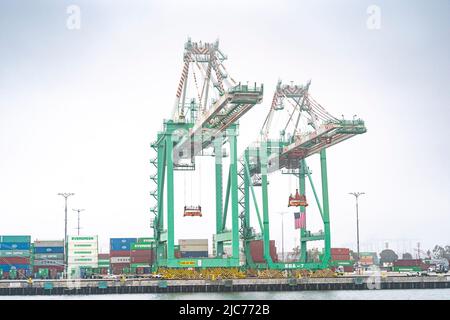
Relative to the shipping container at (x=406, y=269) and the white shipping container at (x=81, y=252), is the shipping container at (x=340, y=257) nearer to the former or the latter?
the shipping container at (x=406, y=269)

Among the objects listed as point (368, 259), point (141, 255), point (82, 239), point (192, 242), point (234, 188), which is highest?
point (234, 188)

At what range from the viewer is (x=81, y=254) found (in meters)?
59.0

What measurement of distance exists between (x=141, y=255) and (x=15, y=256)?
11.2 metres

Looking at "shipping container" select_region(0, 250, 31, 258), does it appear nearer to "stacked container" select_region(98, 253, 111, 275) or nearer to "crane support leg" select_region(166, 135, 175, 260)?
"stacked container" select_region(98, 253, 111, 275)

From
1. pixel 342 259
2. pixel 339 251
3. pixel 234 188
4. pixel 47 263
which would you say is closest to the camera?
pixel 234 188

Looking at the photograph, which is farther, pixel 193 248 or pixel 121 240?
pixel 193 248

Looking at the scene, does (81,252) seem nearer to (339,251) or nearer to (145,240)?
(145,240)

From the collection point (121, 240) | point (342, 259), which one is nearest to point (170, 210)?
point (121, 240)

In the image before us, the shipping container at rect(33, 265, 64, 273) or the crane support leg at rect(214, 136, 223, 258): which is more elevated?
the crane support leg at rect(214, 136, 223, 258)

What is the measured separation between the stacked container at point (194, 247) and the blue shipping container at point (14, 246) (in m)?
14.7

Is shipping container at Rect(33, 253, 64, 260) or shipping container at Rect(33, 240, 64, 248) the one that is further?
shipping container at Rect(33, 240, 64, 248)

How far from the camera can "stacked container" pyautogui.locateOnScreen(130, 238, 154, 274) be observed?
202ft

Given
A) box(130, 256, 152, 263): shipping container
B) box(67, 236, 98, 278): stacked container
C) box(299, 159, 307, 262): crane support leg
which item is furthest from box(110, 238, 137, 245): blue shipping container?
box(299, 159, 307, 262): crane support leg

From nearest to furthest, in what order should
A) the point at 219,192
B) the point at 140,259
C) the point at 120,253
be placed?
the point at 219,192 < the point at 140,259 < the point at 120,253
